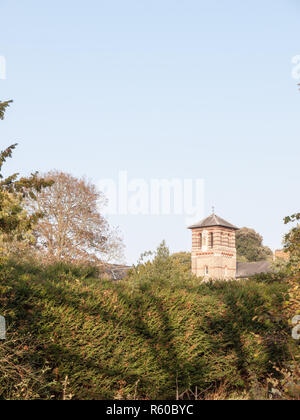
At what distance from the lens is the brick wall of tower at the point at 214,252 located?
212 ft

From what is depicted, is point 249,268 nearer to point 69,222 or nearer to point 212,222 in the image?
point 212,222

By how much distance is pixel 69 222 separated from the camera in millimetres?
36062

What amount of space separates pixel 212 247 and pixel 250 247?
24.7 meters

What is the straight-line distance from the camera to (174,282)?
12906 millimetres

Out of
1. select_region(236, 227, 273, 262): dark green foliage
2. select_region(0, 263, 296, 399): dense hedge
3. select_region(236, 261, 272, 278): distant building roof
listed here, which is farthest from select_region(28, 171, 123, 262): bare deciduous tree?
select_region(236, 227, 273, 262): dark green foliage

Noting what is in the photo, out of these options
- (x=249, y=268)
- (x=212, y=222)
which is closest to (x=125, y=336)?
(x=212, y=222)

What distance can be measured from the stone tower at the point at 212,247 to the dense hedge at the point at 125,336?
5120 centimetres

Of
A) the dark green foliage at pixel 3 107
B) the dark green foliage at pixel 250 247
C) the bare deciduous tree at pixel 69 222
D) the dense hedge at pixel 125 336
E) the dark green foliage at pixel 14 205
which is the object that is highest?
the dark green foliage at pixel 250 247

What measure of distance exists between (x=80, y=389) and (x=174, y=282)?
12.4 ft

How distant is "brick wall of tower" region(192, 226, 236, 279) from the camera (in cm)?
6475

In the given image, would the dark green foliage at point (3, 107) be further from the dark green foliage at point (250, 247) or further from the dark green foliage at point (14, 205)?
the dark green foliage at point (250, 247)

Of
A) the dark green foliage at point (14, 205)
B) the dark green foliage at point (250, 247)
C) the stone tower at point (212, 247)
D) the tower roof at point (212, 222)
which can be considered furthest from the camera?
the dark green foliage at point (250, 247)

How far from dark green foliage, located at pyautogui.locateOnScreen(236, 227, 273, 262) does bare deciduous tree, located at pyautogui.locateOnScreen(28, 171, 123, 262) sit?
5179 cm

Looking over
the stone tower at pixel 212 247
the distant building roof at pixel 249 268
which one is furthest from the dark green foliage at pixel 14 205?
the distant building roof at pixel 249 268
